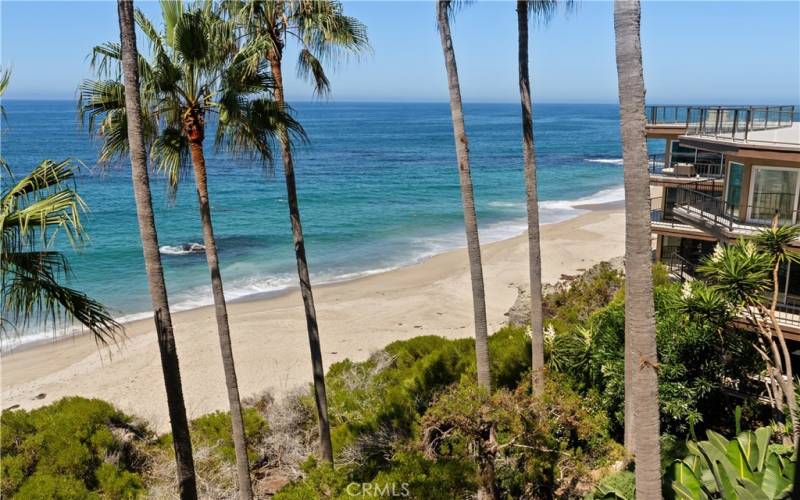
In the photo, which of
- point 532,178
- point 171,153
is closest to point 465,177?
point 532,178

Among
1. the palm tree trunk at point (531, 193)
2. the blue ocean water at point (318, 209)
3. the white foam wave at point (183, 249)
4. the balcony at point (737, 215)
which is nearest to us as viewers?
the palm tree trunk at point (531, 193)

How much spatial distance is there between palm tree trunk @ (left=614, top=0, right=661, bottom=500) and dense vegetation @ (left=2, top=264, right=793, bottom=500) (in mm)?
2865

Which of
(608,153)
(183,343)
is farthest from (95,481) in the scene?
(608,153)

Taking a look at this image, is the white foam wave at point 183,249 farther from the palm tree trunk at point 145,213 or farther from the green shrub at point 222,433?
the palm tree trunk at point 145,213

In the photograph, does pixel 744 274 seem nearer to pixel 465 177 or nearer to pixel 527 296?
pixel 465 177

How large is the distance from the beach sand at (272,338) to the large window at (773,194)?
33.1 ft

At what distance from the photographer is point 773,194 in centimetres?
Result: 1520

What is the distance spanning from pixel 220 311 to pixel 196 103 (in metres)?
3.23

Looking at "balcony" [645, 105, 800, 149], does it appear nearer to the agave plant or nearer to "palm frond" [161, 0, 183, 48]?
the agave plant

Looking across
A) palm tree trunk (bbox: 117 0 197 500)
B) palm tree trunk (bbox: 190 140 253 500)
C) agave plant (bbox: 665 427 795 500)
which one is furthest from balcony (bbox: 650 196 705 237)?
palm tree trunk (bbox: 117 0 197 500)

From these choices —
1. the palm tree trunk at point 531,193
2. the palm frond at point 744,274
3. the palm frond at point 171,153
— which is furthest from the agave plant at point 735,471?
the palm frond at point 171,153

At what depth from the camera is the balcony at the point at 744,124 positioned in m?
16.0

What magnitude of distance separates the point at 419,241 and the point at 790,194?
2800cm

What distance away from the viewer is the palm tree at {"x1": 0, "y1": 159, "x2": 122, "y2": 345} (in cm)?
519
